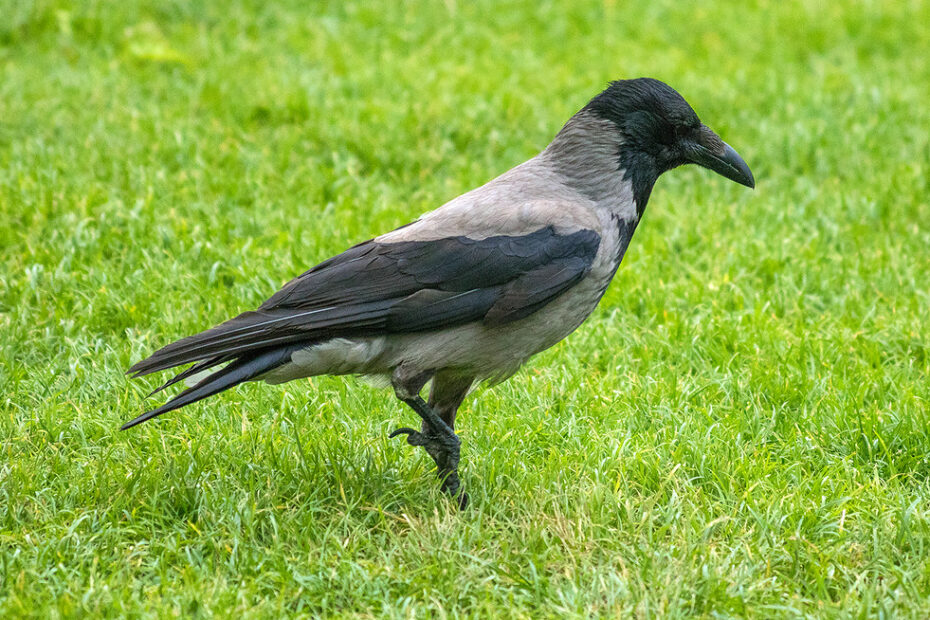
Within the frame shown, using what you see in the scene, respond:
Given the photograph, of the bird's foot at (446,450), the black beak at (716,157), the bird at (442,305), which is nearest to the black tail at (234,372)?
the bird at (442,305)

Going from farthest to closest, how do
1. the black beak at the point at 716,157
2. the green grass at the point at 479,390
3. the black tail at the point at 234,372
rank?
the black beak at the point at 716,157, the black tail at the point at 234,372, the green grass at the point at 479,390

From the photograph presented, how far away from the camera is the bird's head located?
4.46 m

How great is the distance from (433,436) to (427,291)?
569 mm

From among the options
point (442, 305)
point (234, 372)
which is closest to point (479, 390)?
point (442, 305)

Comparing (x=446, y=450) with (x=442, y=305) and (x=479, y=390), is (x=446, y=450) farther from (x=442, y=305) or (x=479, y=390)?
(x=479, y=390)

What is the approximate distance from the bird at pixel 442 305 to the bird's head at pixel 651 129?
0.15 metres

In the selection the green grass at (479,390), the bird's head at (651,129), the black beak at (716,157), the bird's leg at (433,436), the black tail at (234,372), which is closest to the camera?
the green grass at (479,390)

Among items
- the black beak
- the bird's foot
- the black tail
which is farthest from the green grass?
the black beak

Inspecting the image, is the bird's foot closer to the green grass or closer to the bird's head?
the green grass

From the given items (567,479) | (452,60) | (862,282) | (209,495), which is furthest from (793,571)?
(452,60)

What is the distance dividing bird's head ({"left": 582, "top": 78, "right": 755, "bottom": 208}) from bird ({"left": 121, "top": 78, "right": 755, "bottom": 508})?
6.0 inches

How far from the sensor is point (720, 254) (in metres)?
6.34

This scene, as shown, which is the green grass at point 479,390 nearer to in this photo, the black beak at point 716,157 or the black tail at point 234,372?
the black tail at point 234,372

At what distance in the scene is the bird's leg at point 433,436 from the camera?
4090mm
